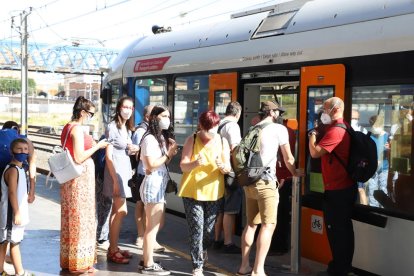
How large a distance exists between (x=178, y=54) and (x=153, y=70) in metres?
0.75

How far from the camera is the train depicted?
5.18 metres

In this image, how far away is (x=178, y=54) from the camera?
873 centimetres

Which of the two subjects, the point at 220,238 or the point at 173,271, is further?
the point at 220,238

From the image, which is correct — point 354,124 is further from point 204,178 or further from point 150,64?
point 150,64

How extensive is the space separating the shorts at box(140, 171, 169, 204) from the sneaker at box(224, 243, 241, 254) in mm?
1449

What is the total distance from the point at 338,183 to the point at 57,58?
181 ft

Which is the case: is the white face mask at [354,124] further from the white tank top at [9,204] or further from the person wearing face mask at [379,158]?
the white tank top at [9,204]

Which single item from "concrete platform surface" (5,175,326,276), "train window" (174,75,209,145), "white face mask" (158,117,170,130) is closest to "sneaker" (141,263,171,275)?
"concrete platform surface" (5,175,326,276)

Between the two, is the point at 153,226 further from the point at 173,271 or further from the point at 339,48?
the point at 339,48

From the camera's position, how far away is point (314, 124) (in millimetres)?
6070

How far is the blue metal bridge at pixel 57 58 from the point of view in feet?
183

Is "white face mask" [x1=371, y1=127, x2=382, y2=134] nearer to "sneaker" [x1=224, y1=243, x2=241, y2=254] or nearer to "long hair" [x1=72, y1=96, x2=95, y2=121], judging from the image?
"sneaker" [x1=224, y1=243, x2=241, y2=254]

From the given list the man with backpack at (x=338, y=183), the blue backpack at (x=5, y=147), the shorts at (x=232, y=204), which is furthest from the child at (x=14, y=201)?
the man with backpack at (x=338, y=183)

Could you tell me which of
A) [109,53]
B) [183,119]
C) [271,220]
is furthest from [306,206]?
[109,53]
